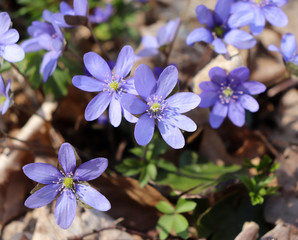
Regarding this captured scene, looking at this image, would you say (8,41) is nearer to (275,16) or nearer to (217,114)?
(217,114)

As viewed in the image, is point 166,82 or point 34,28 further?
point 34,28

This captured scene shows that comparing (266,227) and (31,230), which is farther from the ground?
(266,227)

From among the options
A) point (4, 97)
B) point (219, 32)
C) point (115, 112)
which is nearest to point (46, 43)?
point (4, 97)

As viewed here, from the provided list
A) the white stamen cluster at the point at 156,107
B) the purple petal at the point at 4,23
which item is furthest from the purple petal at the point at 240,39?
the purple petal at the point at 4,23

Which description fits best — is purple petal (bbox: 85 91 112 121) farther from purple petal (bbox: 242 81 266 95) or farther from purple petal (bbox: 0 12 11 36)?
purple petal (bbox: 242 81 266 95)

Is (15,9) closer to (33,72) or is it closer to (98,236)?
(33,72)

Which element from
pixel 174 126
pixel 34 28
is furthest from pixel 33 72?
pixel 174 126
